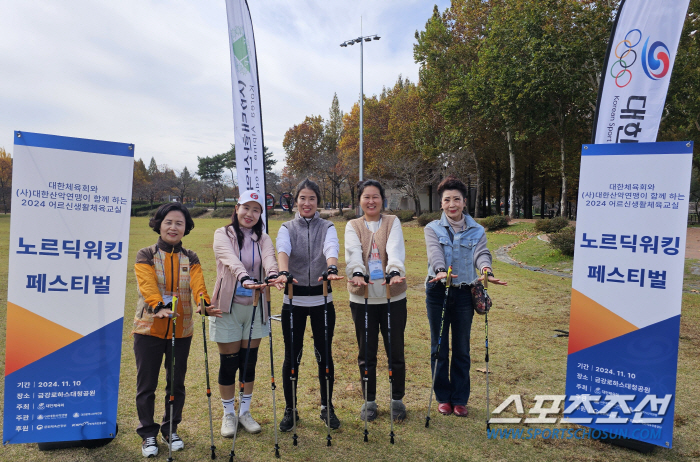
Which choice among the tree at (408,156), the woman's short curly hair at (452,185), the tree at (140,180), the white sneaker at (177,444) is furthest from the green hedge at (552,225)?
the tree at (140,180)

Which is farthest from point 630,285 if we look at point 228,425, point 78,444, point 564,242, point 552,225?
point 552,225

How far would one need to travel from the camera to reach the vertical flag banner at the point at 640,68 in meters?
3.72

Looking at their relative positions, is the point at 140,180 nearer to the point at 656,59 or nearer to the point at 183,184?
the point at 183,184

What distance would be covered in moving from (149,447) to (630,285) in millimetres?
3839

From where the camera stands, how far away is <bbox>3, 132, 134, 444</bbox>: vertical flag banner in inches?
117

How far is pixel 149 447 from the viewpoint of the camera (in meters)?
3.04

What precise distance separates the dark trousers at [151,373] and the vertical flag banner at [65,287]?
0.31 meters

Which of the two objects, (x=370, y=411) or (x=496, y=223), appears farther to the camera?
(x=496, y=223)

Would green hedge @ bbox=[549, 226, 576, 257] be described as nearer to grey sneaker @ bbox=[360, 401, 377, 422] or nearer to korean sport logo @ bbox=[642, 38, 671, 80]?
korean sport logo @ bbox=[642, 38, 671, 80]

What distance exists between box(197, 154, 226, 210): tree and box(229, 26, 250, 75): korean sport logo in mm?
57597

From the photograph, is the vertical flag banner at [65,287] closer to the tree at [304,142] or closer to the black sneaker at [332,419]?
the black sneaker at [332,419]

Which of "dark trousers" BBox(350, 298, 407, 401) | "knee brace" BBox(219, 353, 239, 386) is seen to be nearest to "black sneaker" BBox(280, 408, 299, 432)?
"knee brace" BBox(219, 353, 239, 386)

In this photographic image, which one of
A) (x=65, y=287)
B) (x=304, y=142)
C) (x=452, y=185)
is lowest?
(x=65, y=287)

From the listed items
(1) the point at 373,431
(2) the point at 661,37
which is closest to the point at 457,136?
(2) the point at 661,37
